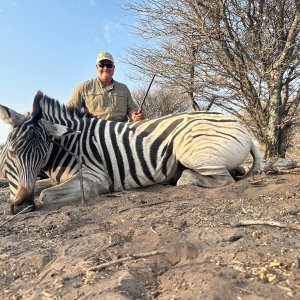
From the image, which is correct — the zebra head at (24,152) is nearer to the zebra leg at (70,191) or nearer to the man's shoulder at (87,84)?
the zebra leg at (70,191)

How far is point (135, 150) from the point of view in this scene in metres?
4.28

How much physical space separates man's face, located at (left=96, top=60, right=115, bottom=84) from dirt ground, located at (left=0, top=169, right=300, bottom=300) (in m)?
3.75

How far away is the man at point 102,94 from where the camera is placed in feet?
20.2

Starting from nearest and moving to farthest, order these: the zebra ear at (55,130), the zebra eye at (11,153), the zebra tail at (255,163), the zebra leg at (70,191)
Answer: the zebra eye at (11,153)
the zebra leg at (70,191)
the zebra ear at (55,130)
the zebra tail at (255,163)

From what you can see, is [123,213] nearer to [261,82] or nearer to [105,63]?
[105,63]

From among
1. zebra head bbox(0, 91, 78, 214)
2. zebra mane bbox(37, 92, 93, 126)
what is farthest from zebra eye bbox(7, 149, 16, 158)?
zebra mane bbox(37, 92, 93, 126)

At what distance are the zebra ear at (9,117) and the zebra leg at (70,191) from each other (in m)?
0.75

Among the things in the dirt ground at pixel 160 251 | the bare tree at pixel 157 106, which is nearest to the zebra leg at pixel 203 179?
the dirt ground at pixel 160 251

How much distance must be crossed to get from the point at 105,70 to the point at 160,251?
4.88 metres

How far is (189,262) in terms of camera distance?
66.3 inches

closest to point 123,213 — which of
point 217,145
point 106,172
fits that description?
point 106,172

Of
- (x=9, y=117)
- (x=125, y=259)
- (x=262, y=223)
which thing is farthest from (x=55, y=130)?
(x=262, y=223)

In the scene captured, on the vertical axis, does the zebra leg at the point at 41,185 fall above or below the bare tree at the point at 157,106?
below

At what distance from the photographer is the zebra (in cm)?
390
